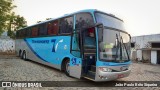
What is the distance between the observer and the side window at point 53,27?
35.9ft

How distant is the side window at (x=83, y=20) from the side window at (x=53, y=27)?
7.63 feet

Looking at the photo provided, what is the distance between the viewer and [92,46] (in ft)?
26.9

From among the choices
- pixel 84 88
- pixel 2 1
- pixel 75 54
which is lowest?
pixel 84 88

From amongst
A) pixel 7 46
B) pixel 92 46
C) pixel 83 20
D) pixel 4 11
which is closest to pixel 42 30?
pixel 83 20

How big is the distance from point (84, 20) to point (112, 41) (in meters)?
1.87

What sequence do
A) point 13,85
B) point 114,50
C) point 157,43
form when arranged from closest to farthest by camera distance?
point 13,85, point 114,50, point 157,43

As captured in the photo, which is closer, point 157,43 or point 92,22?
point 92,22

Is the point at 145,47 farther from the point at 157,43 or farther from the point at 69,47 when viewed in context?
the point at 69,47

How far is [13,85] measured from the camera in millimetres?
7199

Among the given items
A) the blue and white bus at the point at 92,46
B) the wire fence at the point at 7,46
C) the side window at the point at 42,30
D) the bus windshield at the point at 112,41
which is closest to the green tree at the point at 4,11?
the wire fence at the point at 7,46

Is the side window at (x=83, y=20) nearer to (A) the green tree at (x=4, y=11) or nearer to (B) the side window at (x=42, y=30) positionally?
(B) the side window at (x=42, y=30)

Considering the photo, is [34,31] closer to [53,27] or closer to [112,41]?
[53,27]

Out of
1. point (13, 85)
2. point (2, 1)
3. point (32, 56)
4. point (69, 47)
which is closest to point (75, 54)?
point (69, 47)

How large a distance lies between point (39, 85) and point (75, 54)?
239cm
